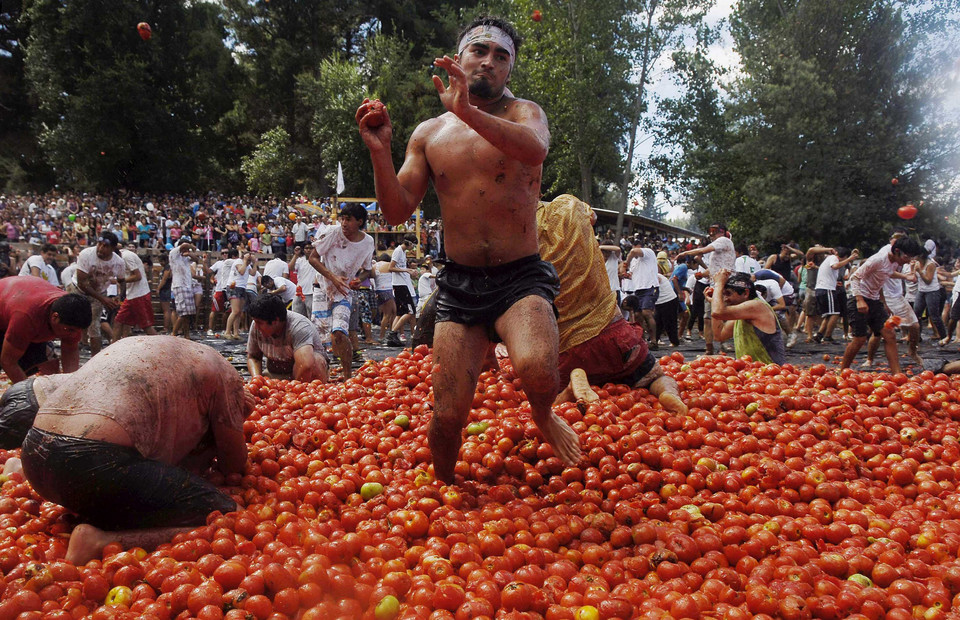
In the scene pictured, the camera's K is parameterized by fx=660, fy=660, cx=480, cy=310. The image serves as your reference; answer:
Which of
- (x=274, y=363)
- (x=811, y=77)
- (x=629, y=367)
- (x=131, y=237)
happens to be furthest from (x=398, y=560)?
(x=811, y=77)

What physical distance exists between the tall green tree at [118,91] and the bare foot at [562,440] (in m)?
38.0

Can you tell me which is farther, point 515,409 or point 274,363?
point 274,363

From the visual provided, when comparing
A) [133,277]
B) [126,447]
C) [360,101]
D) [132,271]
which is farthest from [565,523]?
[360,101]

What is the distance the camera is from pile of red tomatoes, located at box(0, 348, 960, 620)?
2543 millimetres

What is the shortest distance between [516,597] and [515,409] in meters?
2.29

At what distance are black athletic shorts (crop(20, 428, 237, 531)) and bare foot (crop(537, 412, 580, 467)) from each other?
6.14 feet

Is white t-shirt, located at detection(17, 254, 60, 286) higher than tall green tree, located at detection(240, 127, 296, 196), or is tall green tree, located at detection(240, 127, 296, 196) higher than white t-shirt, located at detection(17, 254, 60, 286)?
tall green tree, located at detection(240, 127, 296, 196)

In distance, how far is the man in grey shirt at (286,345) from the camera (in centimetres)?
621

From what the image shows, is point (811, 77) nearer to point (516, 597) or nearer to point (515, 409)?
point (515, 409)

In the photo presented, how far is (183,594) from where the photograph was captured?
253 cm

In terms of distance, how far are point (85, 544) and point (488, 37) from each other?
3.03m

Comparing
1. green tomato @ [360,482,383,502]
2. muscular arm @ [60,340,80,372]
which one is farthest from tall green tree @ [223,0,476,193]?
green tomato @ [360,482,383,502]

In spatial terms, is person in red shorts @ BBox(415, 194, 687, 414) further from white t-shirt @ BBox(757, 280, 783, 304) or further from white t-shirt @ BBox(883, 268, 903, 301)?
white t-shirt @ BBox(757, 280, 783, 304)

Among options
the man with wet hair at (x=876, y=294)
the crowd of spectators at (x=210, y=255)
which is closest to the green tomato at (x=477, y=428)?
the crowd of spectators at (x=210, y=255)
